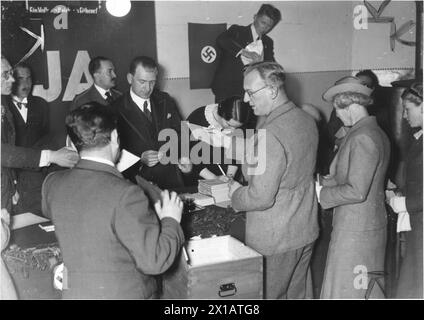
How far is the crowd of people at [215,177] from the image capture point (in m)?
1.80

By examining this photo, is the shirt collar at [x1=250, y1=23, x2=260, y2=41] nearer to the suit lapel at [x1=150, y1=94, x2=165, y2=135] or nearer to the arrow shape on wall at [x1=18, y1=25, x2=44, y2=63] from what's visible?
the suit lapel at [x1=150, y1=94, x2=165, y2=135]

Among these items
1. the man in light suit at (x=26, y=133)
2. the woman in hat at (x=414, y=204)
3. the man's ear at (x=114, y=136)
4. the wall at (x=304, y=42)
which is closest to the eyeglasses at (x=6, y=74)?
the man in light suit at (x=26, y=133)

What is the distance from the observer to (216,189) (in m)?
3.24

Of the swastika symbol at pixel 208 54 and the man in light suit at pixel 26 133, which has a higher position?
the swastika symbol at pixel 208 54

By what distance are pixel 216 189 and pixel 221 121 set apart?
0.89 meters

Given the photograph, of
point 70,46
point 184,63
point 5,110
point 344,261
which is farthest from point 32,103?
point 344,261

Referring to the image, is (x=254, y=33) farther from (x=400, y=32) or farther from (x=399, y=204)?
(x=399, y=204)

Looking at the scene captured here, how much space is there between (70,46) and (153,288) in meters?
3.95

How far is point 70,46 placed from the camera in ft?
16.9

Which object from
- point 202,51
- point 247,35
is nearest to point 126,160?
point 202,51

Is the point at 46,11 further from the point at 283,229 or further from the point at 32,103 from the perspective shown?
the point at 283,229

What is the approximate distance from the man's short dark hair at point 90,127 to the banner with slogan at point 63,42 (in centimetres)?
338

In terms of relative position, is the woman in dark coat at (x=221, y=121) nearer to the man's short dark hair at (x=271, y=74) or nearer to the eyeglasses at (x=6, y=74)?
the man's short dark hair at (x=271, y=74)
